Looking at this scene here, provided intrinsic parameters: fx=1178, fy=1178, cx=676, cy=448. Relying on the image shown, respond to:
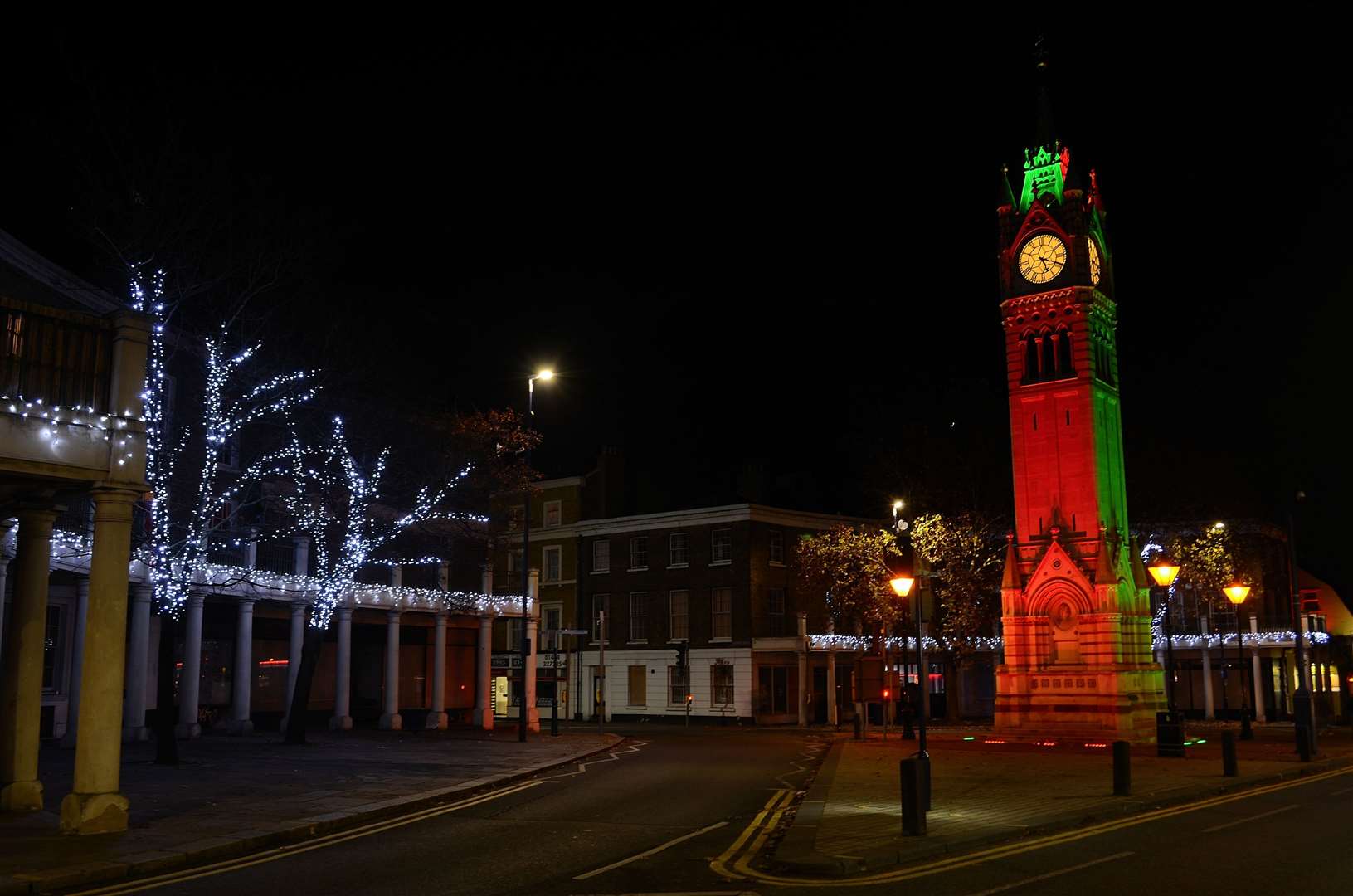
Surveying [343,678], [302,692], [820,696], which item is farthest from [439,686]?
[820,696]

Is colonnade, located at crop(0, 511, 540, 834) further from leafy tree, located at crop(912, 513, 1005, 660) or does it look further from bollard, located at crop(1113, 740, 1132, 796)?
leafy tree, located at crop(912, 513, 1005, 660)

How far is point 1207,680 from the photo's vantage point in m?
53.2

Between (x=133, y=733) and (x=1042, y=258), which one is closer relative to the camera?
(x=133, y=733)

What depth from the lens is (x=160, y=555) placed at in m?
23.8

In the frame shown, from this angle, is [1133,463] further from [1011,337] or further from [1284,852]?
[1284,852]

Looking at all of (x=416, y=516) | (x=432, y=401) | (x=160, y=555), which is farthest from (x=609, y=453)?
(x=160, y=555)

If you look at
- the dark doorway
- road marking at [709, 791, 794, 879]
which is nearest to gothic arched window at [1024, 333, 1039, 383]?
the dark doorway

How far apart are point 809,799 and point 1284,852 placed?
7.19 m

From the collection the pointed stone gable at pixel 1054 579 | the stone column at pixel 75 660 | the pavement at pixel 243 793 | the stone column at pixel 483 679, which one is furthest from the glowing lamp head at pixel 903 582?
the stone column at pixel 483 679

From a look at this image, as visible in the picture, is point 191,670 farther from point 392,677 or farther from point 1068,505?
point 1068,505

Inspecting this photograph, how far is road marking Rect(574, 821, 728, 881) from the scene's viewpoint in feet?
38.6

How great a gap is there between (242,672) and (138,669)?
502cm

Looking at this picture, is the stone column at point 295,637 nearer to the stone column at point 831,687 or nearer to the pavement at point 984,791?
the pavement at point 984,791

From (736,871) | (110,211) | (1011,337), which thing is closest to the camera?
(736,871)
